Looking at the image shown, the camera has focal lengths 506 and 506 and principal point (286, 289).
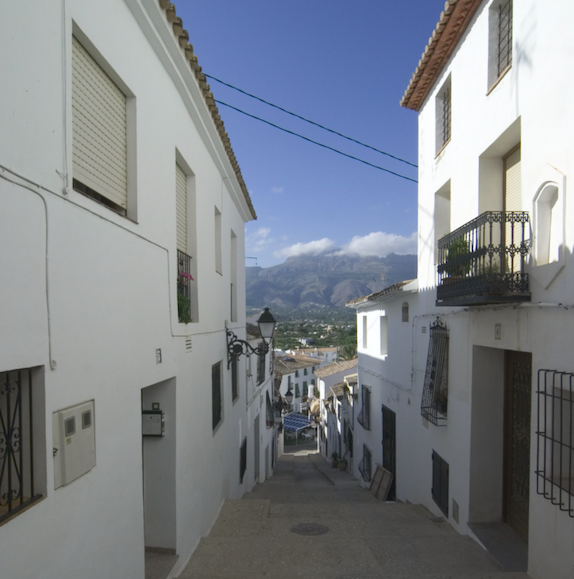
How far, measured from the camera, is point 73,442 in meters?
3.39

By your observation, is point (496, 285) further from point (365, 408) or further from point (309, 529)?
point (365, 408)

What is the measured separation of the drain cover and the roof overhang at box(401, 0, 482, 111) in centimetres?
836

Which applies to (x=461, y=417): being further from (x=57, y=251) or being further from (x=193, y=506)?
(x=57, y=251)

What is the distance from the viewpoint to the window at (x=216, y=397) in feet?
28.1

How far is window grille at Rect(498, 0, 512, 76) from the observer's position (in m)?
6.95

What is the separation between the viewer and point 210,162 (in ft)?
28.1

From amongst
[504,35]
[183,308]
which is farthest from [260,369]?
[504,35]

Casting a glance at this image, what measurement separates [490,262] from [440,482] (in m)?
4.97

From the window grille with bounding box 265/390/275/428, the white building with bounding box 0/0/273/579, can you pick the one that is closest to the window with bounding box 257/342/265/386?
the window grille with bounding box 265/390/275/428

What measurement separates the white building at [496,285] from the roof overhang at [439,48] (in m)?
0.03

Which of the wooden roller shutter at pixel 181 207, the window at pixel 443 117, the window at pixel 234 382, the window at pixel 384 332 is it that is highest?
the window at pixel 443 117

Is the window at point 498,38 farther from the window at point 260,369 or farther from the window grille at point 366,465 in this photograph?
the window grille at point 366,465

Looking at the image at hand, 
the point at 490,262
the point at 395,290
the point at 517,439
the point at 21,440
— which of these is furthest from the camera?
the point at 395,290

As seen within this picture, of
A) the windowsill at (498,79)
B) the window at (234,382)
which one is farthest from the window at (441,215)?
the window at (234,382)
